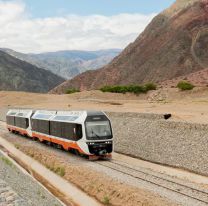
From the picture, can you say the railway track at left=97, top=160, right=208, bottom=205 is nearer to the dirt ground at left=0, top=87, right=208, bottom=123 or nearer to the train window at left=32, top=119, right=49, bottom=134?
the train window at left=32, top=119, right=49, bottom=134

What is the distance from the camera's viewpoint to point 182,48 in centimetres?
14038

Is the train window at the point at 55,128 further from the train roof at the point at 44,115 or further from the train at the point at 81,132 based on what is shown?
the train roof at the point at 44,115

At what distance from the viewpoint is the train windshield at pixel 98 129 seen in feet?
106

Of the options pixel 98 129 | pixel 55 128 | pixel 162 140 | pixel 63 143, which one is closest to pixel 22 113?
pixel 55 128

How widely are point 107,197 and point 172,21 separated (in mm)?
141137

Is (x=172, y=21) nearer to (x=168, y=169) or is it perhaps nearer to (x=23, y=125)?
(x=23, y=125)

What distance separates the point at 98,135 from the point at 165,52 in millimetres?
115319

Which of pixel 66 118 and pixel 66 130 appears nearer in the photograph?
pixel 66 130

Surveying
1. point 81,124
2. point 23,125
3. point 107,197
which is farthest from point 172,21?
point 107,197

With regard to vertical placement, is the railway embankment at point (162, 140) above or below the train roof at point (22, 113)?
below

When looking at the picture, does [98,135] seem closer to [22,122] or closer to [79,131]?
[79,131]

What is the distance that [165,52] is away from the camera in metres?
145

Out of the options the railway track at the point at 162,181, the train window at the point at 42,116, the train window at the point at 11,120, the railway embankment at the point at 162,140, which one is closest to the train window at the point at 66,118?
the train window at the point at 42,116

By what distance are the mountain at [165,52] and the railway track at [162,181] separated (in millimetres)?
101489
